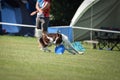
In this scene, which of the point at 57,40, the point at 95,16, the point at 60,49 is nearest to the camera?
the point at 57,40

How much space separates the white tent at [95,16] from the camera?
18.4 m

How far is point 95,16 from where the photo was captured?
19125 millimetres

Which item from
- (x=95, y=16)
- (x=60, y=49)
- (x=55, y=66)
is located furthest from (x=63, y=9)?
(x=55, y=66)

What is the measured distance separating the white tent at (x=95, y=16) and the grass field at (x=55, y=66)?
15.0 ft

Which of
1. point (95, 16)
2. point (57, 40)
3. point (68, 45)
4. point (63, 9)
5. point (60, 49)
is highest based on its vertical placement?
point (63, 9)

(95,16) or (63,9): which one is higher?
(63,9)

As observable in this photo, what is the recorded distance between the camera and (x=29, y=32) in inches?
853

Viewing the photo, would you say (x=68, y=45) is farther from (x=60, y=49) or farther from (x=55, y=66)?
(x=55, y=66)

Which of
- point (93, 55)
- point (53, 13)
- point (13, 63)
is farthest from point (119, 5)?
point (13, 63)

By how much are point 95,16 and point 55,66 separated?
28.2ft

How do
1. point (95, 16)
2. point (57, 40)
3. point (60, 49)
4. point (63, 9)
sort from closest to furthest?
1. point (57, 40)
2. point (60, 49)
3. point (95, 16)
4. point (63, 9)

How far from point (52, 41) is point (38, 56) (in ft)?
3.25

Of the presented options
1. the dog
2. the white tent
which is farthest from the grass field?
the white tent

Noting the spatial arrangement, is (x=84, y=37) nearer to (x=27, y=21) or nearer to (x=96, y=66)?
(x=27, y=21)
